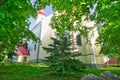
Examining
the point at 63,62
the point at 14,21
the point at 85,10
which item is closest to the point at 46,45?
the point at 63,62

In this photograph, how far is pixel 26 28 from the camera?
18.4 meters

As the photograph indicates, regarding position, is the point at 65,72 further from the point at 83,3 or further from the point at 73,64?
the point at 83,3

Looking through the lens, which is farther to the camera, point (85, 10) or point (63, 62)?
point (63, 62)

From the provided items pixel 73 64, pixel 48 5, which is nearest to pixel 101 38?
pixel 73 64

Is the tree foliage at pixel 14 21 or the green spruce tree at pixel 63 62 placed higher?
the tree foliage at pixel 14 21

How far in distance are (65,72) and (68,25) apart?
4.61 m

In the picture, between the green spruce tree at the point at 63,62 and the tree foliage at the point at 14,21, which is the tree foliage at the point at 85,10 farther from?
the green spruce tree at the point at 63,62

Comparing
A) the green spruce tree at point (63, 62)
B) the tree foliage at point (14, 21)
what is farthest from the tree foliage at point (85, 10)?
the green spruce tree at point (63, 62)

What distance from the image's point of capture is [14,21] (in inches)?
610

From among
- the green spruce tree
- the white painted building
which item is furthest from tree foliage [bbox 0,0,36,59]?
the white painted building

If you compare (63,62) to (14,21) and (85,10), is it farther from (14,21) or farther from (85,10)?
(85,10)

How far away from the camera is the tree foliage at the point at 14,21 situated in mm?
12519

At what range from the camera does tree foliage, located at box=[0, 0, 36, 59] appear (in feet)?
41.1

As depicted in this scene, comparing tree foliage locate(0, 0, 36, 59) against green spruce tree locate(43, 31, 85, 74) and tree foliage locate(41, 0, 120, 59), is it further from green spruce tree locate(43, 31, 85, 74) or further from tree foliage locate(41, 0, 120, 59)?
green spruce tree locate(43, 31, 85, 74)
